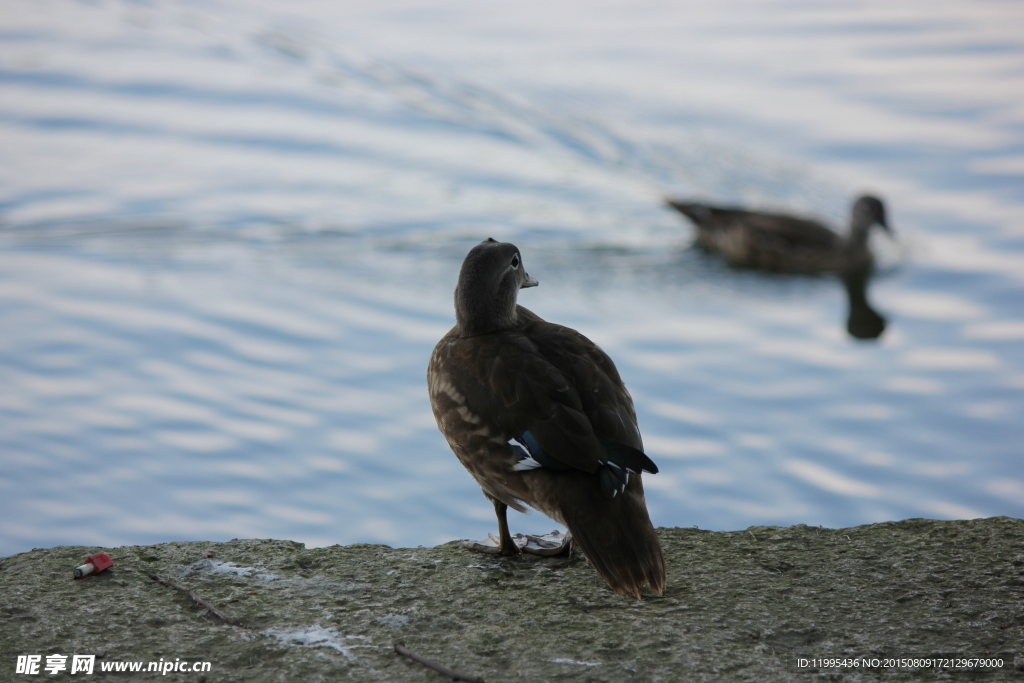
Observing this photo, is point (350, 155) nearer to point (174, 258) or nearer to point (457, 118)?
point (457, 118)

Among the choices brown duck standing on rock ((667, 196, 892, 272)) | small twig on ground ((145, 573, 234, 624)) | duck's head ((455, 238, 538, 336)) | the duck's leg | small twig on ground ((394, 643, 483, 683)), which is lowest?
small twig on ground ((394, 643, 483, 683))

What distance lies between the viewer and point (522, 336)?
446cm

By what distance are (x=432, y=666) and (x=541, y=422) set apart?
958 mm

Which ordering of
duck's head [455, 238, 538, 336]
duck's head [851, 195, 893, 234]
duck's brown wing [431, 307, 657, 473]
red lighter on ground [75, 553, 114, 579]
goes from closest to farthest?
duck's brown wing [431, 307, 657, 473]
red lighter on ground [75, 553, 114, 579]
duck's head [455, 238, 538, 336]
duck's head [851, 195, 893, 234]

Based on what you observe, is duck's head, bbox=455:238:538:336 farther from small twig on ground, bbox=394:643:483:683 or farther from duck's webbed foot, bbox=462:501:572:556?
small twig on ground, bbox=394:643:483:683

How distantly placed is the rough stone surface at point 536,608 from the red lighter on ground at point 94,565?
0.03 m

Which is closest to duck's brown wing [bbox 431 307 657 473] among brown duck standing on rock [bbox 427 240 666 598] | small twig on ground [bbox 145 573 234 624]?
brown duck standing on rock [bbox 427 240 666 598]

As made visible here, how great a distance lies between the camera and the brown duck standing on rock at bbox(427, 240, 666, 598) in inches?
148

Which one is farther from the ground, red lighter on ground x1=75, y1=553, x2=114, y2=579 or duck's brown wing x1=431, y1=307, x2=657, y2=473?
duck's brown wing x1=431, y1=307, x2=657, y2=473

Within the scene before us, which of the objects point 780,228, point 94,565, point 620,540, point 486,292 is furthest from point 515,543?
point 780,228

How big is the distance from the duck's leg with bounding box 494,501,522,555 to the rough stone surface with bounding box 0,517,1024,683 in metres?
0.06

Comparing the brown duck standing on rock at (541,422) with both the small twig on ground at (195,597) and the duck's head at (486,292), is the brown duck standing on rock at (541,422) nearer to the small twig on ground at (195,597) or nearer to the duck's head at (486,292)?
the duck's head at (486,292)

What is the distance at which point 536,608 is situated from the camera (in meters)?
3.89

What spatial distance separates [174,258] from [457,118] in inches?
196
